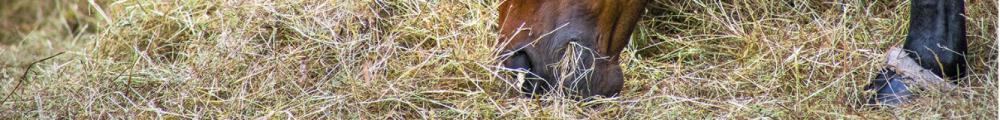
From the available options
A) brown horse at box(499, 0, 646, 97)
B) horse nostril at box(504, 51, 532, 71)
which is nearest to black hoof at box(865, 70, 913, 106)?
brown horse at box(499, 0, 646, 97)

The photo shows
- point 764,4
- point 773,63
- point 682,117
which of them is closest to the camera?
point 682,117

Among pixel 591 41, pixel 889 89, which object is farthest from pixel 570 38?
pixel 889 89

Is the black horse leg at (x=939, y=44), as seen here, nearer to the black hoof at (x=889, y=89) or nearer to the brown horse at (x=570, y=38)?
the black hoof at (x=889, y=89)

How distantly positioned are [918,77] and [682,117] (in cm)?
41

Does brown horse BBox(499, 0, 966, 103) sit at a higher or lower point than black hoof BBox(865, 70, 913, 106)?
higher

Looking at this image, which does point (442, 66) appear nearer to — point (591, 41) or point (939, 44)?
point (591, 41)

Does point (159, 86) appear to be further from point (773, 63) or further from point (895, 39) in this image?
point (895, 39)

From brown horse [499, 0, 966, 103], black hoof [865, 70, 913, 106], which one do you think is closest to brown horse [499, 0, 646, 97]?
brown horse [499, 0, 966, 103]

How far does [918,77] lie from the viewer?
231cm

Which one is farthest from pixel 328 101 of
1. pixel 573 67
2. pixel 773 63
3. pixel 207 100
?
pixel 773 63

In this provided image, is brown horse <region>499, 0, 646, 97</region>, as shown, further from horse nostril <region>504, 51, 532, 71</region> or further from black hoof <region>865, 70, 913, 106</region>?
black hoof <region>865, 70, 913, 106</region>

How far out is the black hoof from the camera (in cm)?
229

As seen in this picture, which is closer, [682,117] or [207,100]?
[682,117]

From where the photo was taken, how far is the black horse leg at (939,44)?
232cm
